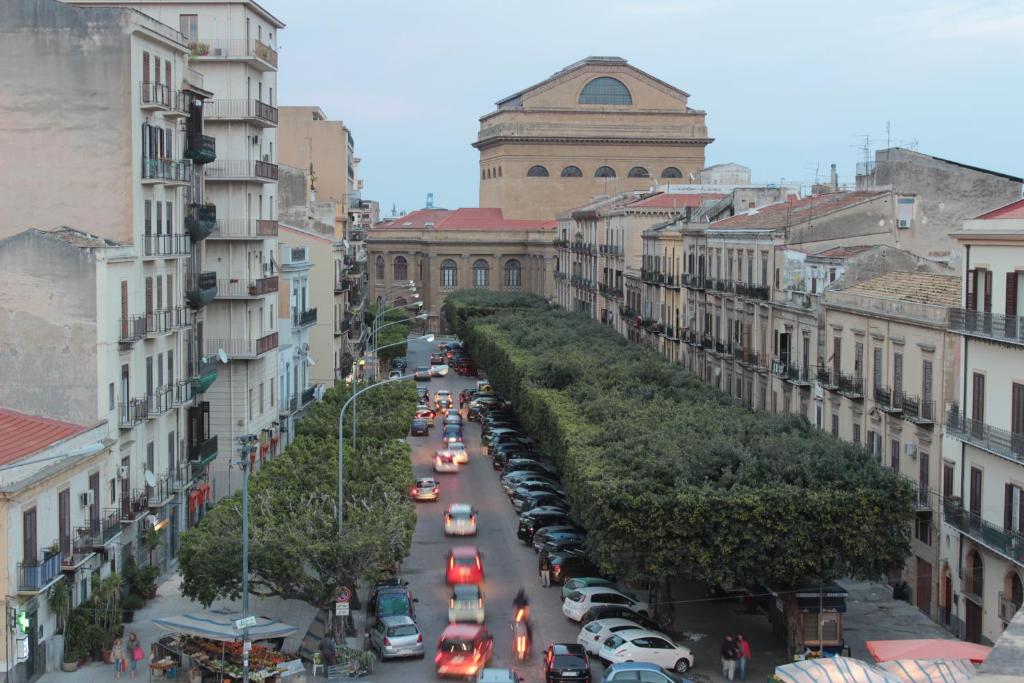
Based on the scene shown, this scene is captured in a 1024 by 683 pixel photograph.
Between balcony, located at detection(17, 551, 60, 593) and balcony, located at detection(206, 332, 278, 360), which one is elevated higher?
balcony, located at detection(206, 332, 278, 360)

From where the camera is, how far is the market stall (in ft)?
117

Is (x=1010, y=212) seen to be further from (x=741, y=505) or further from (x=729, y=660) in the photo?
(x=729, y=660)

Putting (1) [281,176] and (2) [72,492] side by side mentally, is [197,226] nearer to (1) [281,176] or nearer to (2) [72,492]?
(2) [72,492]

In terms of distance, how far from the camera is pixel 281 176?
83875 mm

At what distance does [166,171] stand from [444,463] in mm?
29066

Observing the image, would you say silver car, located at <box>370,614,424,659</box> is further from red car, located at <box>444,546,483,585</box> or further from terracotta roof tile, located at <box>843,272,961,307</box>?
terracotta roof tile, located at <box>843,272,961,307</box>

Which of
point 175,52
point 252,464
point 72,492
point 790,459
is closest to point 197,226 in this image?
point 175,52

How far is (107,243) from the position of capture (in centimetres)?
4497

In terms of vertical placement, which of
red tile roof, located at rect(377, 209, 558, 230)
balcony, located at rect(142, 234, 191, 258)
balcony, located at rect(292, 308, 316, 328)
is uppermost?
red tile roof, located at rect(377, 209, 558, 230)

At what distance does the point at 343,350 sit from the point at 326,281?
8.98 metres

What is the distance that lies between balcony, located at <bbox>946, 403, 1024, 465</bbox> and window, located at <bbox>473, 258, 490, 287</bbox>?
122930 mm

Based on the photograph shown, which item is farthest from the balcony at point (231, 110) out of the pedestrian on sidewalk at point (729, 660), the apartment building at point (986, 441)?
the pedestrian on sidewalk at point (729, 660)

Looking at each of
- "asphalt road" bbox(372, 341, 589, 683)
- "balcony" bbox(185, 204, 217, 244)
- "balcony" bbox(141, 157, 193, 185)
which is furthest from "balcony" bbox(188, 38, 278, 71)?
"asphalt road" bbox(372, 341, 589, 683)

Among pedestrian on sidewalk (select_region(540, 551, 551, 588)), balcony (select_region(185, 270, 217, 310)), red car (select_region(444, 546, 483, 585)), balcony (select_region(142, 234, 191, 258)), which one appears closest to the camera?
balcony (select_region(142, 234, 191, 258))
